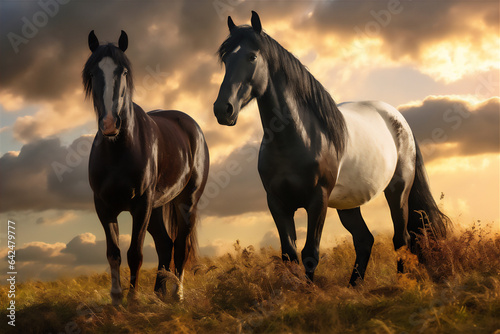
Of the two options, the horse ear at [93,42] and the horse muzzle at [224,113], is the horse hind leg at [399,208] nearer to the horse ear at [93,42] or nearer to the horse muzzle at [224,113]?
the horse muzzle at [224,113]

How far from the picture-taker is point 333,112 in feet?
19.0

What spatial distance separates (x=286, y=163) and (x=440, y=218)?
3265 millimetres

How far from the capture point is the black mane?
5543 millimetres

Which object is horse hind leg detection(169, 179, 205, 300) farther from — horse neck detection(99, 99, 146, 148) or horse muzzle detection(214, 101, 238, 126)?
horse muzzle detection(214, 101, 238, 126)

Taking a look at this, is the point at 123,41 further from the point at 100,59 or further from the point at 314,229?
the point at 314,229

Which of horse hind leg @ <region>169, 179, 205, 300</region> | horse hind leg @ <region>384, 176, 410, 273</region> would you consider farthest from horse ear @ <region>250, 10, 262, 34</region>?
horse hind leg @ <region>384, 176, 410, 273</region>

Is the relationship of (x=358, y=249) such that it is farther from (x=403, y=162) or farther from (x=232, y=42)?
(x=232, y=42)

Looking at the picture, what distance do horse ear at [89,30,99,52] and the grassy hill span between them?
2.98m

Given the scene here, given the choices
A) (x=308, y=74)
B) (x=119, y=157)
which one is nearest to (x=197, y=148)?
(x=119, y=157)

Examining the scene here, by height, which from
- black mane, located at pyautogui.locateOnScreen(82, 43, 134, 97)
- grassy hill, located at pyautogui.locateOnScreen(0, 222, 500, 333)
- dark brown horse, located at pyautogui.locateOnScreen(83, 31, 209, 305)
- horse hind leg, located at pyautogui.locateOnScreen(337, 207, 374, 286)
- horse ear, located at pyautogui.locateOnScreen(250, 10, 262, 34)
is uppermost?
horse ear, located at pyautogui.locateOnScreen(250, 10, 262, 34)

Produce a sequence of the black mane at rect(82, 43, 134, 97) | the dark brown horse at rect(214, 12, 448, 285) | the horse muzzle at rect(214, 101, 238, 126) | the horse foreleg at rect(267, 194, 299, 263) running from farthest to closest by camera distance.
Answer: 1. the black mane at rect(82, 43, 134, 97)
2. the horse foreleg at rect(267, 194, 299, 263)
3. the dark brown horse at rect(214, 12, 448, 285)
4. the horse muzzle at rect(214, 101, 238, 126)

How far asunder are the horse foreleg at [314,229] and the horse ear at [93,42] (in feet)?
10.6

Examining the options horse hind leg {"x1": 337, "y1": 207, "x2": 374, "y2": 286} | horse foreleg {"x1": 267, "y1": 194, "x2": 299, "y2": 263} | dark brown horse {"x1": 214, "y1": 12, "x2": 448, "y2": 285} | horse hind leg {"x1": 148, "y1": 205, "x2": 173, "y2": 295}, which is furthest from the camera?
horse hind leg {"x1": 148, "y1": 205, "x2": 173, "y2": 295}

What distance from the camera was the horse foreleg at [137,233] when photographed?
5.77m
